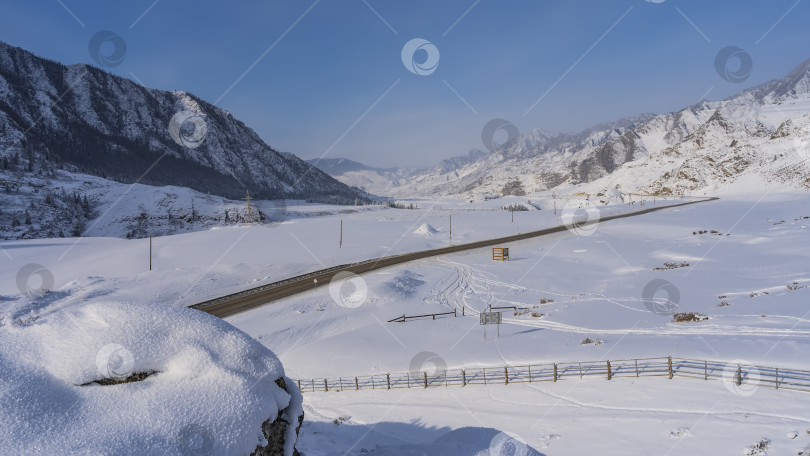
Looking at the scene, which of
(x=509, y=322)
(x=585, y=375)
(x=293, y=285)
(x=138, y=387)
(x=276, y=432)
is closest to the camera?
(x=138, y=387)

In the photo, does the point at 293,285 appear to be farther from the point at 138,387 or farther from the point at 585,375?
the point at 138,387

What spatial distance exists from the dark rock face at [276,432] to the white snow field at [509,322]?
1680mm

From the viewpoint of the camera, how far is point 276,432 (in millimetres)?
7180

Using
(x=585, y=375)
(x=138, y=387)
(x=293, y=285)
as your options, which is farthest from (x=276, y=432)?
(x=293, y=285)

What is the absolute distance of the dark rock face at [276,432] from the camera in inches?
261

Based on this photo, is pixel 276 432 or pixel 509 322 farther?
pixel 509 322

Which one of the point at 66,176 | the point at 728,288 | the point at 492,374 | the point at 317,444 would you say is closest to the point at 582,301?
the point at 728,288

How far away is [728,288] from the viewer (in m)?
34.8

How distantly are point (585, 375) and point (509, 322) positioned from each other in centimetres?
1219

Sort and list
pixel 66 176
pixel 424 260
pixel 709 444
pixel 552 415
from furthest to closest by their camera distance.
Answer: pixel 66 176 < pixel 424 260 < pixel 552 415 < pixel 709 444

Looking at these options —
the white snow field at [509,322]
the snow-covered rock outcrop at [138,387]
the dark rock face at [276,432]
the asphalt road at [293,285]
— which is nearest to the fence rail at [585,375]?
the white snow field at [509,322]

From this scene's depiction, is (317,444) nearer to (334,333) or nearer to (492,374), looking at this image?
(492,374)

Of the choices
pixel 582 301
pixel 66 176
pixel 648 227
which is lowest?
pixel 582 301

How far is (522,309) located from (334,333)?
15.6 metres
